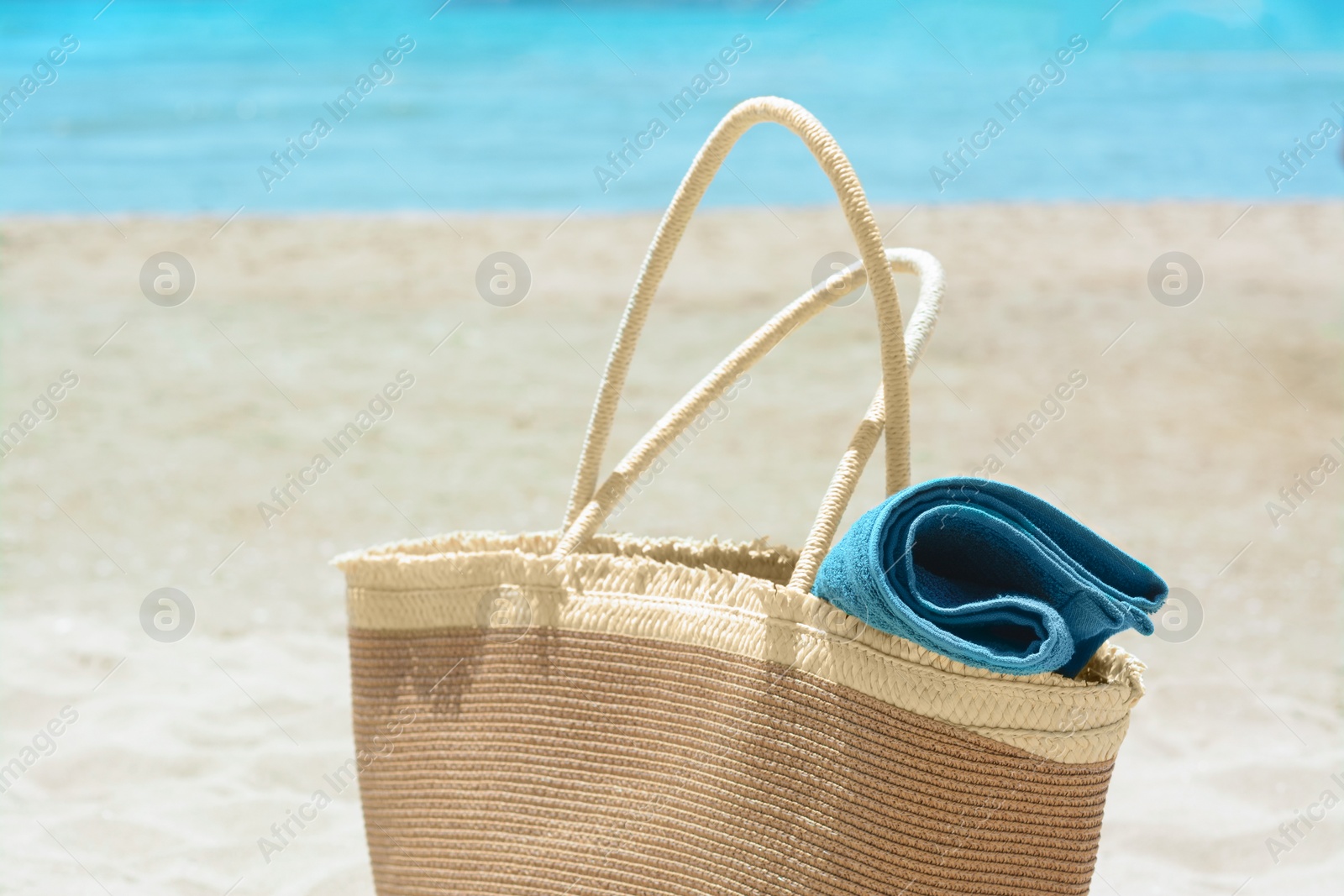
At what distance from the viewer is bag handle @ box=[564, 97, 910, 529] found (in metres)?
1.27

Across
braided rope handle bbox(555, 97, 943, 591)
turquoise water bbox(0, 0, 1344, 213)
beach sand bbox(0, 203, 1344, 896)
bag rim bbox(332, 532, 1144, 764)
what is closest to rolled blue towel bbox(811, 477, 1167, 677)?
bag rim bbox(332, 532, 1144, 764)

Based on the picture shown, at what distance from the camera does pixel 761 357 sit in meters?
1.41

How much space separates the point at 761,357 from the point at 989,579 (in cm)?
39

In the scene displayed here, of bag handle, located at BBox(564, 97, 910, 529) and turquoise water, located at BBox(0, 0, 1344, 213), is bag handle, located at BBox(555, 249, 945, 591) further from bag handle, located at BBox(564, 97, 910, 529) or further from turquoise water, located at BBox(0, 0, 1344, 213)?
turquoise water, located at BBox(0, 0, 1344, 213)

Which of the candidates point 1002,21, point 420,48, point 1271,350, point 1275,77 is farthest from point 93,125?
point 1002,21

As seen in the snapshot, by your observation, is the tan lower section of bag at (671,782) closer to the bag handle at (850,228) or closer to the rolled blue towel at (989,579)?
the rolled blue towel at (989,579)

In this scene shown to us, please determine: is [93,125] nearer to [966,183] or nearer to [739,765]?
[966,183]

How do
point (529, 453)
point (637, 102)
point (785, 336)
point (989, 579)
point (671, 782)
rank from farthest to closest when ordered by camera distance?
point (637, 102) < point (529, 453) < point (785, 336) < point (671, 782) < point (989, 579)

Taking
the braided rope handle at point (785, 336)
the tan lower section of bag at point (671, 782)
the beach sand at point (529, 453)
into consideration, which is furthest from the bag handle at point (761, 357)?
the beach sand at point (529, 453)

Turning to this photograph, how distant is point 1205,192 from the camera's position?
10.5 metres

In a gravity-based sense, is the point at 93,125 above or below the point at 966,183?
below

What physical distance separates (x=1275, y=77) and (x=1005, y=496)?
20331 mm

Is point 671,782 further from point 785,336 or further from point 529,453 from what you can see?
point 529,453

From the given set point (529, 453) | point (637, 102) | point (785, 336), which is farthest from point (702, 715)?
point (637, 102)
